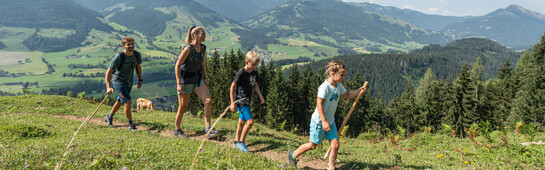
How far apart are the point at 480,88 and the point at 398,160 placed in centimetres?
6939

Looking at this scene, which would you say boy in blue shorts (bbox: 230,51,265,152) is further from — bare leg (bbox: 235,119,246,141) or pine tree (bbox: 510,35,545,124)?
pine tree (bbox: 510,35,545,124)

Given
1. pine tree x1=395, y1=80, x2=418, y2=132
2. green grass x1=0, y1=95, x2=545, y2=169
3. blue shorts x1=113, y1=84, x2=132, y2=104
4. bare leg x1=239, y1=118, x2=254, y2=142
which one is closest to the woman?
bare leg x1=239, y1=118, x2=254, y2=142

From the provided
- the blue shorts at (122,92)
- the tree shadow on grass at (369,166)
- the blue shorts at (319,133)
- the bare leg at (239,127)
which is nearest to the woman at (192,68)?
the bare leg at (239,127)

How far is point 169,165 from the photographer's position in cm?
435

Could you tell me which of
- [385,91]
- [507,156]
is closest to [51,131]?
[507,156]

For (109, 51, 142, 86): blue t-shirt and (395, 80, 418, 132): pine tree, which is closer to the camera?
(109, 51, 142, 86): blue t-shirt

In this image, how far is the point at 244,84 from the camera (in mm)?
6242

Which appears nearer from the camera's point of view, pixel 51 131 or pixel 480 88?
Answer: pixel 51 131

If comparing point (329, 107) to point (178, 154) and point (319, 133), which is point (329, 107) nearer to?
point (319, 133)

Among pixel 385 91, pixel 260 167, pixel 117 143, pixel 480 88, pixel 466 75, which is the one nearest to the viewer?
pixel 260 167

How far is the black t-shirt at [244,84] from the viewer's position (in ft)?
20.2

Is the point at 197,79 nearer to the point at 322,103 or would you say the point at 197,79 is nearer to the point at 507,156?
the point at 322,103

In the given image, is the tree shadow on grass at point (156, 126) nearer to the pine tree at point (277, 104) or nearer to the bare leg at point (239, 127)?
the bare leg at point (239, 127)

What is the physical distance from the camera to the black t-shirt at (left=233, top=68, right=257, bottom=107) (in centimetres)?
617
